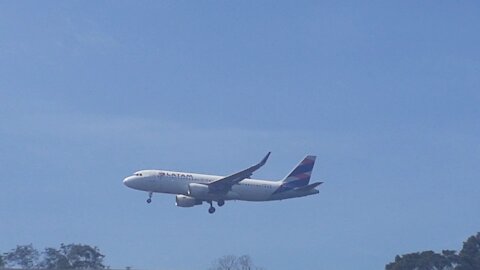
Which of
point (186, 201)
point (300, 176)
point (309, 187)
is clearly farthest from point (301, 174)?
point (186, 201)

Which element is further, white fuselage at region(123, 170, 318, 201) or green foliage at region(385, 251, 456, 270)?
green foliage at region(385, 251, 456, 270)

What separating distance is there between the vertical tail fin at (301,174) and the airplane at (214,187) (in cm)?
5

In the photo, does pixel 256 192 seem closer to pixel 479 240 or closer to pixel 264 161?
pixel 264 161

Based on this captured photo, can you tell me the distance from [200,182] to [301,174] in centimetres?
1272

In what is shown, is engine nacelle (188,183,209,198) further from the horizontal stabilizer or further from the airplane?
the horizontal stabilizer

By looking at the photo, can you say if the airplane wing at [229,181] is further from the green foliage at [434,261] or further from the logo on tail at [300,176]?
the green foliage at [434,261]

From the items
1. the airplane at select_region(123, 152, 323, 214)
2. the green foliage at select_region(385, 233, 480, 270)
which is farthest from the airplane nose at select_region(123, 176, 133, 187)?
the green foliage at select_region(385, 233, 480, 270)

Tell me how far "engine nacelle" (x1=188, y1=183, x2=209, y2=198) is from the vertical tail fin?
1024cm

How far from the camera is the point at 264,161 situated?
104688 mm

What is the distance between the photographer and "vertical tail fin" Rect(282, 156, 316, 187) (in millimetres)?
114625

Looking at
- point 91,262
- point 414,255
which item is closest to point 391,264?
point 414,255

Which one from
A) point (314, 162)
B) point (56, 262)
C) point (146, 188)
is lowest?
point (56, 262)

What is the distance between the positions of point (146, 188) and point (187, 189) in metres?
3.92

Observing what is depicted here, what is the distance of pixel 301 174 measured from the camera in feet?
383
